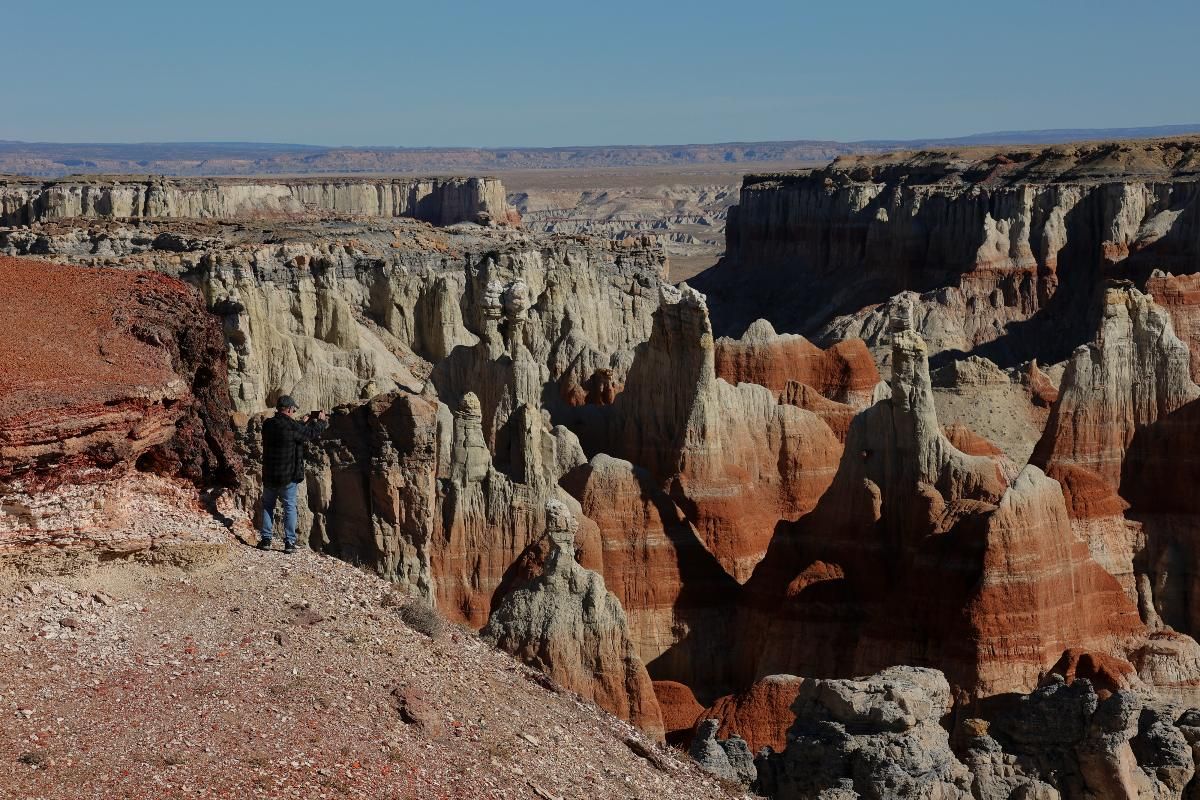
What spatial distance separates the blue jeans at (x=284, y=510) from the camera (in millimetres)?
13305

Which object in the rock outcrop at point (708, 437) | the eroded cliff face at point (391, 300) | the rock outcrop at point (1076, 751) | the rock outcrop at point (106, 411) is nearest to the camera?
the rock outcrop at point (106, 411)

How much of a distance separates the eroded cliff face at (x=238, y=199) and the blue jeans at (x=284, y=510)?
60.2m

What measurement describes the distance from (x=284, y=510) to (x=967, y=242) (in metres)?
66.7

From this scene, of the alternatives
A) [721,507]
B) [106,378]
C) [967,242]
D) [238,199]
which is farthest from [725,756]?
[238,199]

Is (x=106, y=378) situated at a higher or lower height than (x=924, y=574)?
higher

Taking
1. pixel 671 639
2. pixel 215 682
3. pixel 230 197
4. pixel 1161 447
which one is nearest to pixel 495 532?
pixel 671 639

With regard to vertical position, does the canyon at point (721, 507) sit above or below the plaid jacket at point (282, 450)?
below

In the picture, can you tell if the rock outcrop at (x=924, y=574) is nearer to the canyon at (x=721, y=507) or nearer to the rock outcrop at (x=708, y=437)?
the canyon at (x=721, y=507)

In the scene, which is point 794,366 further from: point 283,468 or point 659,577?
point 283,468

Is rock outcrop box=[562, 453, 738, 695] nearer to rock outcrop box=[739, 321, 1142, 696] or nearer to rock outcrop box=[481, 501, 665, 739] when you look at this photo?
rock outcrop box=[739, 321, 1142, 696]

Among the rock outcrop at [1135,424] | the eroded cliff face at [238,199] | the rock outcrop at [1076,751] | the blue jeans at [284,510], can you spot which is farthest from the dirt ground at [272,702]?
the eroded cliff face at [238,199]

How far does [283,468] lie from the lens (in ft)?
44.4

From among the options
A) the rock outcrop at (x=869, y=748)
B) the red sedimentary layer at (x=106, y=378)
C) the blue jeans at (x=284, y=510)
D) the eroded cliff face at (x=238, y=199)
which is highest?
the red sedimentary layer at (x=106, y=378)

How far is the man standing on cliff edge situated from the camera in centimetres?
1335
